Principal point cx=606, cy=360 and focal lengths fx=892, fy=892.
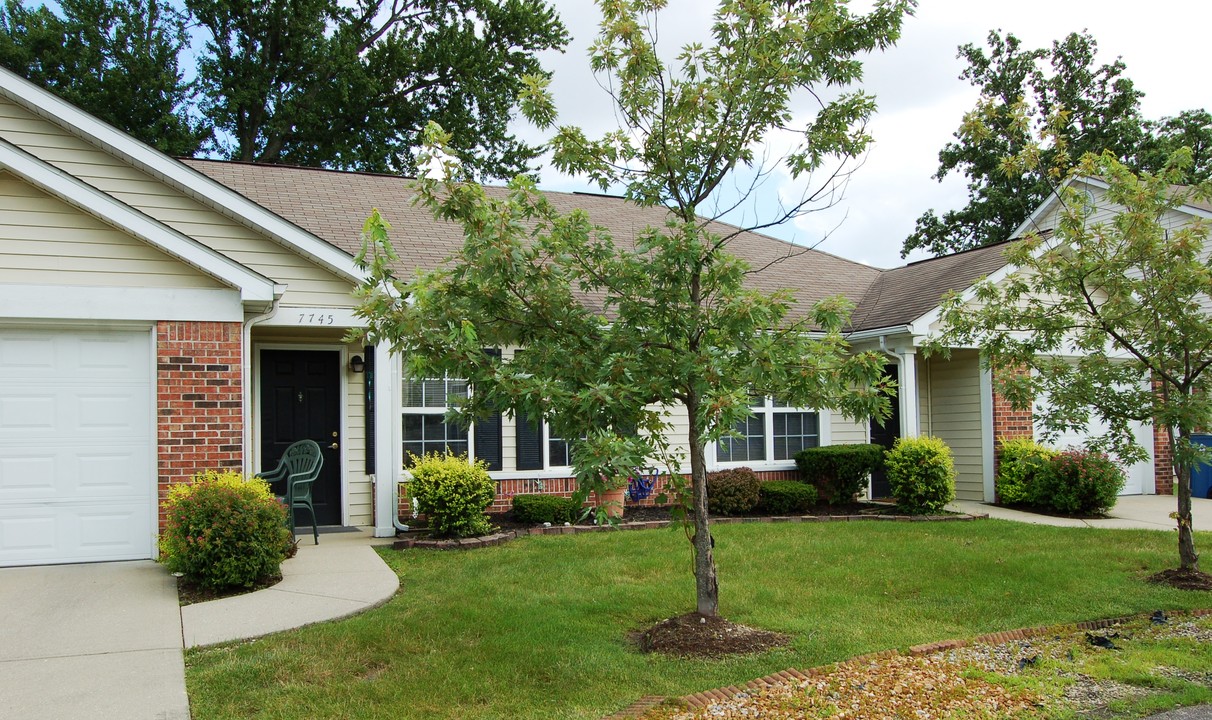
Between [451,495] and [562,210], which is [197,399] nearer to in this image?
[451,495]

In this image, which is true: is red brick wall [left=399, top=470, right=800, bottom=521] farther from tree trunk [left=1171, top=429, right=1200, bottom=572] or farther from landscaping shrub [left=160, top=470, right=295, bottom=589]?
tree trunk [left=1171, top=429, right=1200, bottom=572]

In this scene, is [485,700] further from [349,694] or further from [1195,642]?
[1195,642]

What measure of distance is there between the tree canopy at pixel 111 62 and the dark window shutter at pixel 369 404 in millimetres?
15865

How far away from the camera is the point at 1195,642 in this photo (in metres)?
6.13

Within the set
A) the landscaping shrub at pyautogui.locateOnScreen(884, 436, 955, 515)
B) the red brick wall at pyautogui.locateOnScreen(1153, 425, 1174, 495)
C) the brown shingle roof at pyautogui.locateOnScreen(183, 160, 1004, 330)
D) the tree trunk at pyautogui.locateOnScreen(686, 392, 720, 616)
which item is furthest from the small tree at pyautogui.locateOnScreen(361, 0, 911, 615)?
the red brick wall at pyautogui.locateOnScreen(1153, 425, 1174, 495)

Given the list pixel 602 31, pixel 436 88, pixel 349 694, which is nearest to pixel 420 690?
pixel 349 694

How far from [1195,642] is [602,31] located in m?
5.83

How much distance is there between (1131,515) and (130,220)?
12.7 meters

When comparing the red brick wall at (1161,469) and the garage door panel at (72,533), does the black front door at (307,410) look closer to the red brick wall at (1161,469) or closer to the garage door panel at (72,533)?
the garage door panel at (72,533)

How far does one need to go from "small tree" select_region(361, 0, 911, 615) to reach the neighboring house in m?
1.22

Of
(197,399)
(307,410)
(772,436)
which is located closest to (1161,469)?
(772,436)

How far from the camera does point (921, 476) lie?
1195 cm

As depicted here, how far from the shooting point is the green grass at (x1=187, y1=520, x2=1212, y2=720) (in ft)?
16.3

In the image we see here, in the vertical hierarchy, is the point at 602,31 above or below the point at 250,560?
above
